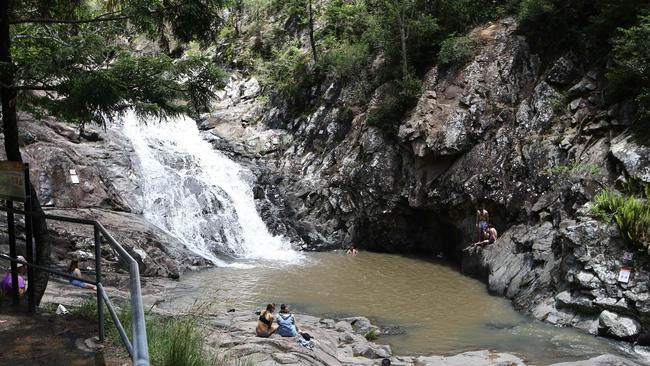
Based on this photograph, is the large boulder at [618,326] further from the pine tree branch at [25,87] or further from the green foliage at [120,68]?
the pine tree branch at [25,87]

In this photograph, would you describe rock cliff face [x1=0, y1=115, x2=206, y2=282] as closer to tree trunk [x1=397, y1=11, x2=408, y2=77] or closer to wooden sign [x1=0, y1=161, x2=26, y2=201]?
wooden sign [x1=0, y1=161, x2=26, y2=201]

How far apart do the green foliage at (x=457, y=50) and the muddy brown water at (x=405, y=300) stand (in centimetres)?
757

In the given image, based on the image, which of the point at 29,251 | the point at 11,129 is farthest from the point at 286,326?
the point at 11,129

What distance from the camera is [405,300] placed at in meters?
13.5

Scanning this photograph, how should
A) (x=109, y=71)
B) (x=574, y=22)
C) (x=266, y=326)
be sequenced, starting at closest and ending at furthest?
(x=109, y=71)
(x=266, y=326)
(x=574, y=22)

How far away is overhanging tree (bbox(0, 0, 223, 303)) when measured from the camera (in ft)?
17.1

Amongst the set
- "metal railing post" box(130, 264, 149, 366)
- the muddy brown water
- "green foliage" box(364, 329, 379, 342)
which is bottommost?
"green foliage" box(364, 329, 379, 342)

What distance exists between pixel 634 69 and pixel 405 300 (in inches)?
325

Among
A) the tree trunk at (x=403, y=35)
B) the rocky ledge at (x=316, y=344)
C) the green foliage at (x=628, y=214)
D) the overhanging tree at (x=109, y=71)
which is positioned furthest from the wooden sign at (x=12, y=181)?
the tree trunk at (x=403, y=35)

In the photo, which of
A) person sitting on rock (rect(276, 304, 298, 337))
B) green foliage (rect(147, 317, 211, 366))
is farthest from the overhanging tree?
person sitting on rock (rect(276, 304, 298, 337))

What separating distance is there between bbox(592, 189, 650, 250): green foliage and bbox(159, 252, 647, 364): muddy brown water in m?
2.34

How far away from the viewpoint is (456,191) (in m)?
16.9

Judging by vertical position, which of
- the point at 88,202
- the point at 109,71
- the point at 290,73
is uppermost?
the point at 290,73

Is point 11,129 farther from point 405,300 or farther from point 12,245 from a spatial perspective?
point 405,300
